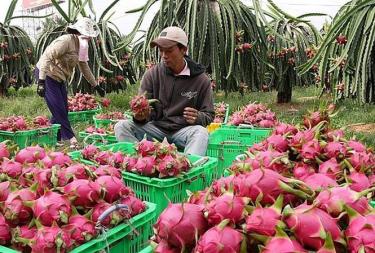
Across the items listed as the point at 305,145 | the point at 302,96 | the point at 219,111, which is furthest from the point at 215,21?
the point at 302,96

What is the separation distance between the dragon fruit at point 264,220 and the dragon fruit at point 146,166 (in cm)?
130

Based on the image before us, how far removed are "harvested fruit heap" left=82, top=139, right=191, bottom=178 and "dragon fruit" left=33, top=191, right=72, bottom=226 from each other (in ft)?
2.75

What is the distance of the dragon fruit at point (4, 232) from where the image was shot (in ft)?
5.09

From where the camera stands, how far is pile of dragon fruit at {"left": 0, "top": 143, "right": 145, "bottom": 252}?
4.85ft

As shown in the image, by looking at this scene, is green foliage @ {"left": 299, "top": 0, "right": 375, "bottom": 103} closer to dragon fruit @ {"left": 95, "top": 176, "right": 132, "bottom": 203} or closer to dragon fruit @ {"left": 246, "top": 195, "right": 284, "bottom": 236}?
dragon fruit @ {"left": 95, "top": 176, "right": 132, "bottom": 203}

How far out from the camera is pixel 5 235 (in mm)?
1558

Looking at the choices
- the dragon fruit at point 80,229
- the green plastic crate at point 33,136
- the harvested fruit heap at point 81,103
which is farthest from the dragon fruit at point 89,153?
the harvested fruit heap at point 81,103

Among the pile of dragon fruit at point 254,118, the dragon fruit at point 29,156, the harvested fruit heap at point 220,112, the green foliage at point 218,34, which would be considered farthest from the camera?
the harvested fruit heap at point 220,112

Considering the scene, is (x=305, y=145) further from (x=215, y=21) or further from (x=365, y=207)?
(x=215, y=21)

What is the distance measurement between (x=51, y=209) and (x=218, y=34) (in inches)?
162

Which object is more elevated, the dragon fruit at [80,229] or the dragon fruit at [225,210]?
the dragon fruit at [225,210]

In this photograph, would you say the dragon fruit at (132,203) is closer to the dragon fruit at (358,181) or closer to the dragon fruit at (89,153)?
the dragon fruit at (358,181)

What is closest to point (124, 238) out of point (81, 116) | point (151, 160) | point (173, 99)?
point (151, 160)

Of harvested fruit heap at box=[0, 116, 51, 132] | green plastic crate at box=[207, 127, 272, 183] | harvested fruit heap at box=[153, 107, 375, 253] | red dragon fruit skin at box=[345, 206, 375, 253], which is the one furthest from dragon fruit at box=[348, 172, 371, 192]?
harvested fruit heap at box=[0, 116, 51, 132]
